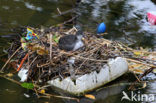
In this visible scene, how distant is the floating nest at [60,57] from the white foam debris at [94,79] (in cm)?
Answer: 8

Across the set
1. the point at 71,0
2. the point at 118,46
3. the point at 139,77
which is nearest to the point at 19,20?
the point at 71,0

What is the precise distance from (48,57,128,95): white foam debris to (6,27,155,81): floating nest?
80 mm

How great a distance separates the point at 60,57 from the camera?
4.17m

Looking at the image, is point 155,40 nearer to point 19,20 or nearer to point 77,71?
point 77,71

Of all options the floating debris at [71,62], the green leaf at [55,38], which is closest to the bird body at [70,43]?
the floating debris at [71,62]

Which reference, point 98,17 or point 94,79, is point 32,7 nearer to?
point 98,17

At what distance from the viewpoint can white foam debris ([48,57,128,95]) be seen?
12.8ft

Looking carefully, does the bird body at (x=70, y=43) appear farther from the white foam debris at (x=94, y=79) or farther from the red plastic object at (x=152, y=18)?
the red plastic object at (x=152, y=18)

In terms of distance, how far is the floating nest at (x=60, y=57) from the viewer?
4074mm

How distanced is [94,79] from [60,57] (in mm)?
640

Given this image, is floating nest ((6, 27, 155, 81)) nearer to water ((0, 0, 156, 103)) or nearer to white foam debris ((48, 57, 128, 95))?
white foam debris ((48, 57, 128, 95))

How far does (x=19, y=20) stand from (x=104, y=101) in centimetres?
359

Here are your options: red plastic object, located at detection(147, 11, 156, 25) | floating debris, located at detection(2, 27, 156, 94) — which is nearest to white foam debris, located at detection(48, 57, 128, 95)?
floating debris, located at detection(2, 27, 156, 94)

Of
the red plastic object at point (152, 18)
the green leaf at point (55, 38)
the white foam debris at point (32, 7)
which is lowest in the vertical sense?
the red plastic object at point (152, 18)
